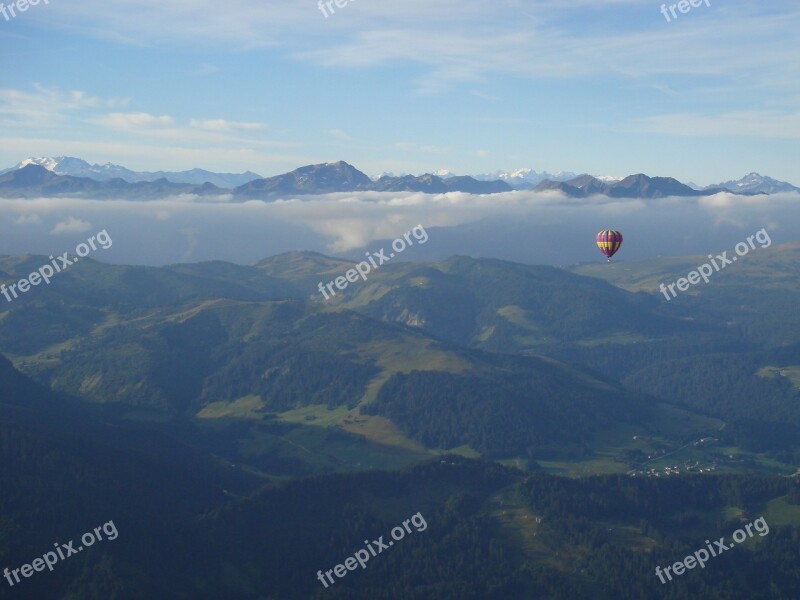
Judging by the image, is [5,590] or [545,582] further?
[545,582]

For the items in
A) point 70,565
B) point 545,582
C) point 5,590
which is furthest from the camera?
point 545,582

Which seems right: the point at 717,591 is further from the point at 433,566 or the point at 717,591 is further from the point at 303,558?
the point at 303,558

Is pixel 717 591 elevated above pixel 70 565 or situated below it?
below

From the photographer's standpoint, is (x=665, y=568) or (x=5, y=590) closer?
(x=5, y=590)

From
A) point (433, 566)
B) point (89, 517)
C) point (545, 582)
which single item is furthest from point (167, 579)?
point (545, 582)

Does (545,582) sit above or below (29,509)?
below

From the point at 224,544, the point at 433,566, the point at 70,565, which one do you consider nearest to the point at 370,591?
the point at 433,566

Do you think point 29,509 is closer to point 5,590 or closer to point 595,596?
point 5,590

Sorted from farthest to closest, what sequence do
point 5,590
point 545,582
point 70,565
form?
point 545,582 → point 70,565 → point 5,590

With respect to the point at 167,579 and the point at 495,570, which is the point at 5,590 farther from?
the point at 495,570
